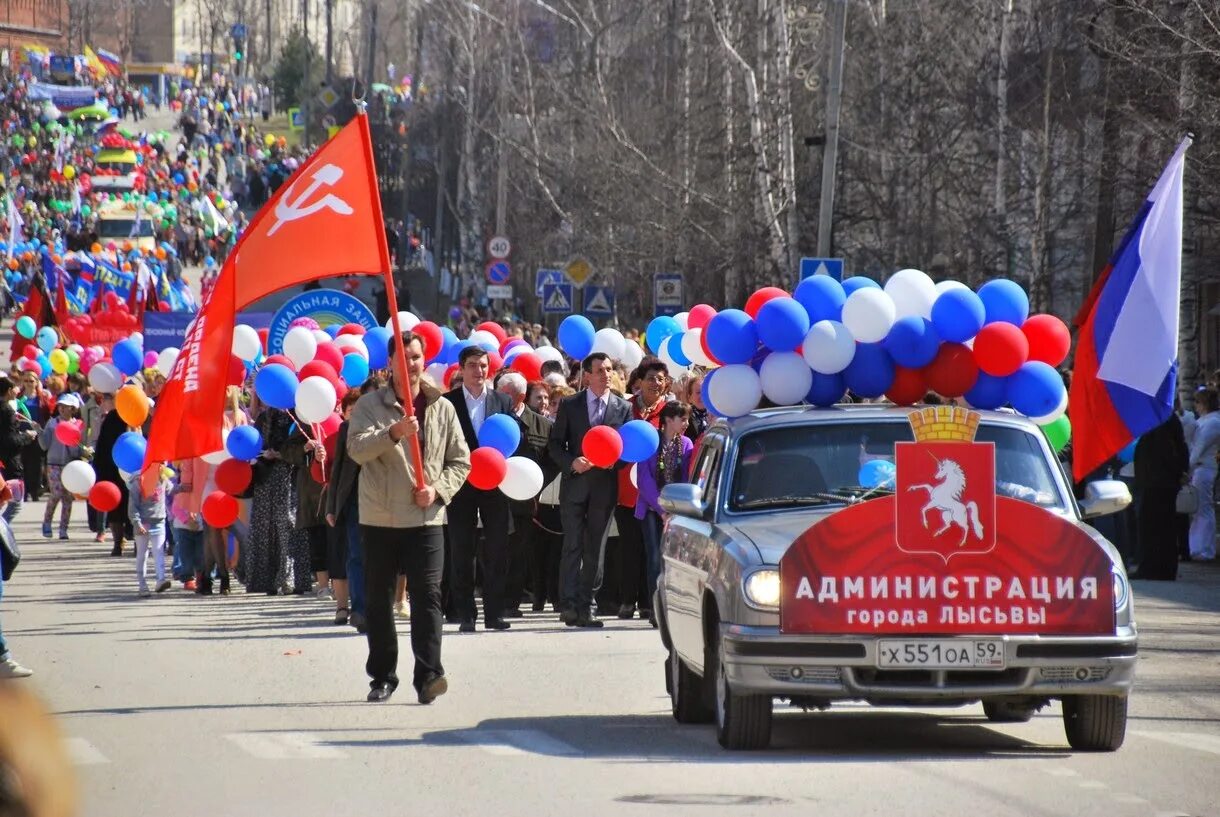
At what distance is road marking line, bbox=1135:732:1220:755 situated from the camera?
11367mm

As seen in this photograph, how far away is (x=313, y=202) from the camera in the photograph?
532 inches

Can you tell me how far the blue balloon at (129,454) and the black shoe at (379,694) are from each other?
22.3 ft

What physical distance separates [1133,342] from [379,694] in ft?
15.5

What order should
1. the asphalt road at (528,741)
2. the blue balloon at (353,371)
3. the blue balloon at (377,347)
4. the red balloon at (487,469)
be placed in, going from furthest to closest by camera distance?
the blue balloon at (377,347) < the blue balloon at (353,371) < the red balloon at (487,469) < the asphalt road at (528,741)

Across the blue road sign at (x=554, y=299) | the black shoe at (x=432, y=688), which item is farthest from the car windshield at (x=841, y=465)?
the blue road sign at (x=554, y=299)

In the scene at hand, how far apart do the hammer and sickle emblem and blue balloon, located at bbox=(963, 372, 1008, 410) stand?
11.5 feet

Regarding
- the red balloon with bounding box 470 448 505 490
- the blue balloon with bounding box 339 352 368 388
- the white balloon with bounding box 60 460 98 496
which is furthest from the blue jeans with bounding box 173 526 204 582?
the red balloon with bounding box 470 448 505 490

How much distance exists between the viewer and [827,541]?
34.9 feet

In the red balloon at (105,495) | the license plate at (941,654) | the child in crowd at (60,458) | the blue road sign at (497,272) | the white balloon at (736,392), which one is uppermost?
the white balloon at (736,392)

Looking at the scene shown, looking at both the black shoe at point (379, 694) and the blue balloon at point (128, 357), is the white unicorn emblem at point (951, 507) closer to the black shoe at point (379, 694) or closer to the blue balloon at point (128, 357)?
the black shoe at point (379, 694)

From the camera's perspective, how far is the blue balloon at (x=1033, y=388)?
12.8m

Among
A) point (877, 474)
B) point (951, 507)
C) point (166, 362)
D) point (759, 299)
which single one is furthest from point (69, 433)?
point (951, 507)

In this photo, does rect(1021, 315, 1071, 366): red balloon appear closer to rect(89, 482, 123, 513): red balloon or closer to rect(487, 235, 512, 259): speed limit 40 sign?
rect(89, 482, 123, 513): red balloon

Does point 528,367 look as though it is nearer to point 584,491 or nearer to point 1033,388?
point 584,491
